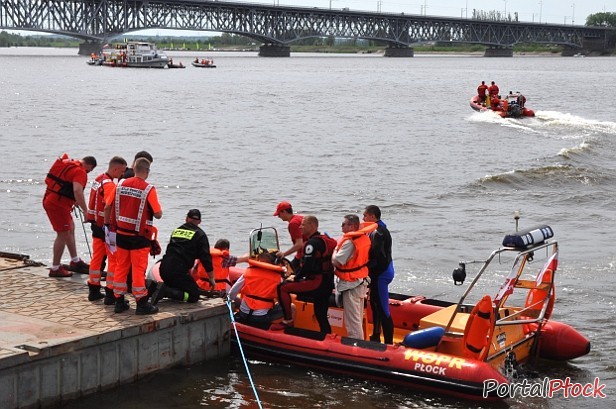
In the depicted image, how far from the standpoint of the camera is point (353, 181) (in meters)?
27.4

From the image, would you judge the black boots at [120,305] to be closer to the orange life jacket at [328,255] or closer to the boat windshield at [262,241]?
the boat windshield at [262,241]

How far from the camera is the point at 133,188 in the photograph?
10.1 metres

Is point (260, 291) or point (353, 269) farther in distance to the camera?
point (260, 291)

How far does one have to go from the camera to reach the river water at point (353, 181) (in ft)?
34.8

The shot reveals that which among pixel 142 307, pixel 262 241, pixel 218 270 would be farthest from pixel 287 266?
pixel 142 307

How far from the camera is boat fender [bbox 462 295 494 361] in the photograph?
9805 millimetres

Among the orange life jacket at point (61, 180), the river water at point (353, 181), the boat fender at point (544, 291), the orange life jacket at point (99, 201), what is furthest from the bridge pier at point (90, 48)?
the boat fender at point (544, 291)

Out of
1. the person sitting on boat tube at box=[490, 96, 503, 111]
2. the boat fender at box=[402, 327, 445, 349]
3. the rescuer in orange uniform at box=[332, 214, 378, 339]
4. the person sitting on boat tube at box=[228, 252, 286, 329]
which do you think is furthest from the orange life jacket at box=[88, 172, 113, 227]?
the person sitting on boat tube at box=[490, 96, 503, 111]

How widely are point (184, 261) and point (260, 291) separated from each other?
877 millimetres

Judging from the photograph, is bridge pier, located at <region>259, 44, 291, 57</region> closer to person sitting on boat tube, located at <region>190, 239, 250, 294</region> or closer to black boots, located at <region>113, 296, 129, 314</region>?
person sitting on boat tube, located at <region>190, 239, 250, 294</region>

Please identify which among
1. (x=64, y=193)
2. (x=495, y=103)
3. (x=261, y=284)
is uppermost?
(x=64, y=193)

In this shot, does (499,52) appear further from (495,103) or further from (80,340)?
(80,340)

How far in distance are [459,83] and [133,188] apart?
80.4 metres

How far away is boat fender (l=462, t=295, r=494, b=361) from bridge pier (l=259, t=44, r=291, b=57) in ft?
513
